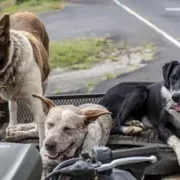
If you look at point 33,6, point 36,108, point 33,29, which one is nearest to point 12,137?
point 36,108

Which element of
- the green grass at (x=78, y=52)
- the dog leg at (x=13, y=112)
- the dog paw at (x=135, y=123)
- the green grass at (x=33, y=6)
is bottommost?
the green grass at (x=33, y=6)

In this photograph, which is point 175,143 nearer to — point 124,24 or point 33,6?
point 124,24

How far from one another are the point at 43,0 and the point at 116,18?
2.53m

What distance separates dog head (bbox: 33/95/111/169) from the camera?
109 inches

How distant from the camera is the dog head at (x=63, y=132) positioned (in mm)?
2777

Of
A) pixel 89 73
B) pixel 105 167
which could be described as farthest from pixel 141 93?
pixel 89 73

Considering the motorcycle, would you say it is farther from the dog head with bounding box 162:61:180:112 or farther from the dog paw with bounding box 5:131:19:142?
the dog head with bounding box 162:61:180:112

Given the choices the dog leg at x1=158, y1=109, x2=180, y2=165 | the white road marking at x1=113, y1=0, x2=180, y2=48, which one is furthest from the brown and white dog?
the white road marking at x1=113, y1=0, x2=180, y2=48

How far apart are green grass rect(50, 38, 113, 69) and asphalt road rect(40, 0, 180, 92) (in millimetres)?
443

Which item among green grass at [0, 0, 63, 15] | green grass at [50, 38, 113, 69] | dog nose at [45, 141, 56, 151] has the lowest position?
green grass at [0, 0, 63, 15]

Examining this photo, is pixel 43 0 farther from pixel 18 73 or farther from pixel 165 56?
pixel 18 73

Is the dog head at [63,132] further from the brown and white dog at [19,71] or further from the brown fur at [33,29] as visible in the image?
the brown fur at [33,29]

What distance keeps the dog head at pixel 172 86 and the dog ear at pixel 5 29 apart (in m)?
0.94

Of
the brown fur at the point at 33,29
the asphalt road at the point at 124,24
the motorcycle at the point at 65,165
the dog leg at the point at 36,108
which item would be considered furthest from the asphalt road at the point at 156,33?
the motorcycle at the point at 65,165
